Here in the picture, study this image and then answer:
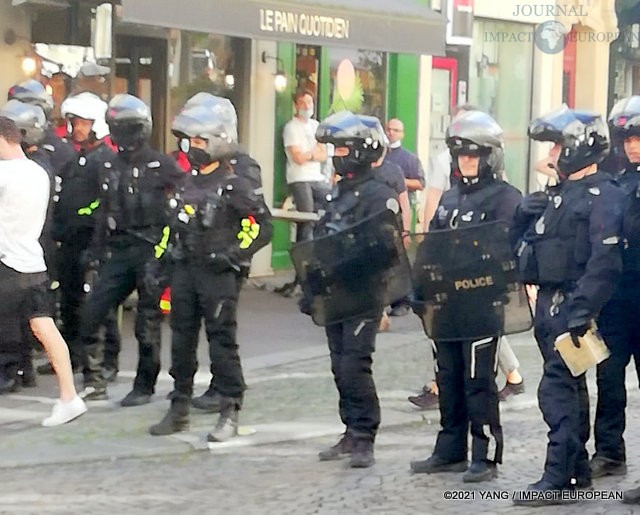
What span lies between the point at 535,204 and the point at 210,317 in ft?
6.56

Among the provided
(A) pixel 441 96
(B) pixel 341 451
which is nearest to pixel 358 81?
(A) pixel 441 96

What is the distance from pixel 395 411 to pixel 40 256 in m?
2.45

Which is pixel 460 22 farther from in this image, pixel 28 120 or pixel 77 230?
pixel 28 120

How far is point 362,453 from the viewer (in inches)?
289

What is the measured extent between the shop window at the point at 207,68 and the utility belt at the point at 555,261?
794 cm

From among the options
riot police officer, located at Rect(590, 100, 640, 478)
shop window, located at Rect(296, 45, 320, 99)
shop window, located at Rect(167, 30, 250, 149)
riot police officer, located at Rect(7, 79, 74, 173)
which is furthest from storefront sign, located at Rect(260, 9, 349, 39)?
riot police officer, located at Rect(590, 100, 640, 478)

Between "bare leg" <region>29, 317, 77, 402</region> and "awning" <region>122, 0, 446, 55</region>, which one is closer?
"bare leg" <region>29, 317, 77, 402</region>

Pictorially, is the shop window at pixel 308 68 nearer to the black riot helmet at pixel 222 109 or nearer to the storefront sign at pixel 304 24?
the storefront sign at pixel 304 24

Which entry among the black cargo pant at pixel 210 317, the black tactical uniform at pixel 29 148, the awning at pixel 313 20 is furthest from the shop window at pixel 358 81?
the black cargo pant at pixel 210 317

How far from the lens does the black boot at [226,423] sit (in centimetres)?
774

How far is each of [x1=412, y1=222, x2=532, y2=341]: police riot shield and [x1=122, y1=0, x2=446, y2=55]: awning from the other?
447 cm

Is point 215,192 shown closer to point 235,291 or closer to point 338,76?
point 235,291

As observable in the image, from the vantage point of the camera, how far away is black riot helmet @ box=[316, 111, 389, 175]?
7320mm

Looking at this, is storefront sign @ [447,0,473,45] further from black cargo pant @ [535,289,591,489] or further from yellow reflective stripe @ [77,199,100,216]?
black cargo pant @ [535,289,591,489]
